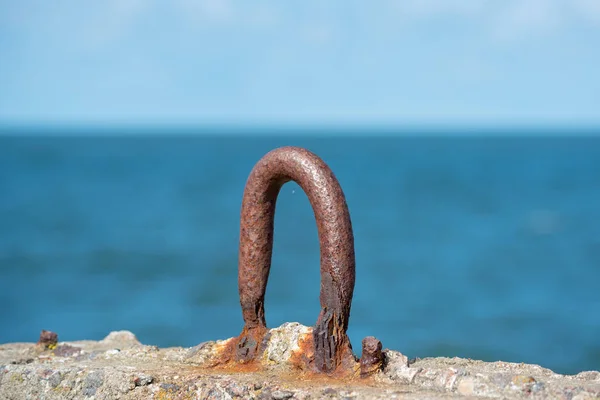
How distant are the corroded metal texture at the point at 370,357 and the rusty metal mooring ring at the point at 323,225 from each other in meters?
0.15

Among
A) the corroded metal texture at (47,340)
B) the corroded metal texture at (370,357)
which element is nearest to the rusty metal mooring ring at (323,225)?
the corroded metal texture at (370,357)

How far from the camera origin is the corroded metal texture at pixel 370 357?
4152 mm

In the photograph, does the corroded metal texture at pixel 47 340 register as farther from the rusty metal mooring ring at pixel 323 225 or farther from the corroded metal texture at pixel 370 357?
the corroded metal texture at pixel 370 357

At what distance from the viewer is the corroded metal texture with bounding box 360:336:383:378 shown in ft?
13.6

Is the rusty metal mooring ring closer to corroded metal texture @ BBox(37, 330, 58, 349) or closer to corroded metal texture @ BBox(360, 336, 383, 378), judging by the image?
corroded metal texture @ BBox(360, 336, 383, 378)

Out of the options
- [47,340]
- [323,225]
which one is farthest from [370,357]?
[47,340]

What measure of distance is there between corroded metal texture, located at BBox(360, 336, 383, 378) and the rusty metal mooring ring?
0.15 metres

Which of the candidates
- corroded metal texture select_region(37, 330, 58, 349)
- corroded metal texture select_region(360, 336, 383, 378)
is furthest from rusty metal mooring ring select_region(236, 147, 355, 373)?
corroded metal texture select_region(37, 330, 58, 349)

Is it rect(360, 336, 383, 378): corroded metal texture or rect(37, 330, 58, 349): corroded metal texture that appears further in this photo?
rect(37, 330, 58, 349): corroded metal texture

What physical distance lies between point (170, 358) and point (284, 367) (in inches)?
30.2

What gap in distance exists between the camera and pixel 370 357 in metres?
4.19

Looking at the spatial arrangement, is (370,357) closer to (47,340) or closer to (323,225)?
(323,225)

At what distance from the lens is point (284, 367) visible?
4.43 m

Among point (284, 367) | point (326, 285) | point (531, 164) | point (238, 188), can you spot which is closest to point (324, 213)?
point (326, 285)
